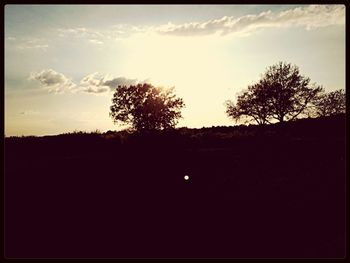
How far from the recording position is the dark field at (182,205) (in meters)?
10.8

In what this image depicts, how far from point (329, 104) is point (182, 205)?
48.9 m

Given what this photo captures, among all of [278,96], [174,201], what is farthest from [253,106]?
[174,201]

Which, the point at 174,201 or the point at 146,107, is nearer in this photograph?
the point at 174,201

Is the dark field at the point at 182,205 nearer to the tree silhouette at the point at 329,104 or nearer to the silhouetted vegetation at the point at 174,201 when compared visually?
the silhouetted vegetation at the point at 174,201

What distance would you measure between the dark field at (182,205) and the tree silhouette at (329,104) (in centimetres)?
2641

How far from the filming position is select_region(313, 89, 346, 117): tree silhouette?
5321cm

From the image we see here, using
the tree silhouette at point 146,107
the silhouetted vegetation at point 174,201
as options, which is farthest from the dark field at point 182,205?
the tree silhouette at point 146,107

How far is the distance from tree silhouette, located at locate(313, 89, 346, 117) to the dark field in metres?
26.4

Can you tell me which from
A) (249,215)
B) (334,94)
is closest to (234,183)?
(249,215)

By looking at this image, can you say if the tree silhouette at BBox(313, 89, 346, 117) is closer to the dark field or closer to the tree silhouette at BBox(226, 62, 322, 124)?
the tree silhouette at BBox(226, 62, 322, 124)

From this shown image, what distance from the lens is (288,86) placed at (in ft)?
169

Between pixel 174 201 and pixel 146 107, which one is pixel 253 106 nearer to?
pixel 146 107

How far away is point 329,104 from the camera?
56562 mm

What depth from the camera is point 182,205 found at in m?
14.8
